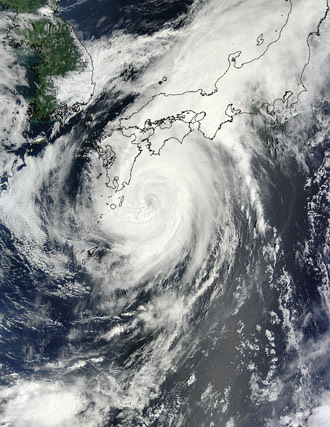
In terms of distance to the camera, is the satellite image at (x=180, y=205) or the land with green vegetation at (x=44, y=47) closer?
the satellite image at (x=180, y=205)

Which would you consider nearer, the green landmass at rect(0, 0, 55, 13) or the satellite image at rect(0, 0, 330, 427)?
the satellite image at rect(0, 0, 330, 427)

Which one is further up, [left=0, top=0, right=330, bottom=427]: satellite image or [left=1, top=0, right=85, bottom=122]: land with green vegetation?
[left=1, top=0, right=85, bottom=122]: land with green vegetation

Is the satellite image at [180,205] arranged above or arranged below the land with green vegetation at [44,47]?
below

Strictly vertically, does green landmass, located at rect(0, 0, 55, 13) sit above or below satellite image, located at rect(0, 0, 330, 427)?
above

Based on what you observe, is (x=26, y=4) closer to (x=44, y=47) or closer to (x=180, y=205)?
(x=44, y=47)

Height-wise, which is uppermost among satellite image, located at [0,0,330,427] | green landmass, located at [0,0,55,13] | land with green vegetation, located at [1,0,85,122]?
green landmass, located at [0,0,55,13]

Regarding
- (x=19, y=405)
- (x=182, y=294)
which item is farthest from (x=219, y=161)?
(x=19, y=405)
